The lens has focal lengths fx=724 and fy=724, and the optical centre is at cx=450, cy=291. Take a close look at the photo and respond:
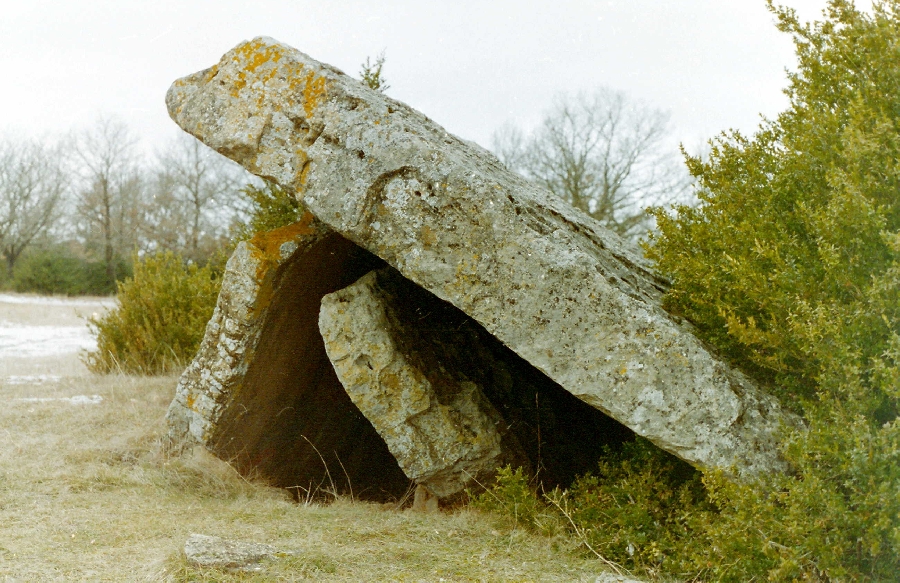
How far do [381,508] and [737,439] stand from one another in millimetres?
2191

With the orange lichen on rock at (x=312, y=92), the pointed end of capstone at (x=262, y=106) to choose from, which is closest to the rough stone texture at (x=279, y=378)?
the pointed end of capstone at (x=262, y=106)

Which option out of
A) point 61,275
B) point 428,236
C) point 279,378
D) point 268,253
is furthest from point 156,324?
point 61,275

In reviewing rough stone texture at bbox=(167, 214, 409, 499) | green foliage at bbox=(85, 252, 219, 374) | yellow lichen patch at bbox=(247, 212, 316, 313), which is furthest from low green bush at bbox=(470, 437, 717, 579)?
green foliage at bbox=(85, 252, 219, 374)

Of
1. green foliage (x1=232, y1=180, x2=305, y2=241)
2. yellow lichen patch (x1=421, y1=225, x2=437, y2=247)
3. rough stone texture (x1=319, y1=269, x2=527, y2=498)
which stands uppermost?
green foliage (x1=232, y1=180, x2=305, y2=241)

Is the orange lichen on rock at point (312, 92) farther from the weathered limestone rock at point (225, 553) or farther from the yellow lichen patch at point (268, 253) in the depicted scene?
the weathered limestone rock at point (225, 553)

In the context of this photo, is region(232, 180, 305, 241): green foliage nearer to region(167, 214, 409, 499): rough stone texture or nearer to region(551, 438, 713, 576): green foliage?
region(167, 214, 409, 499): rough stone texture

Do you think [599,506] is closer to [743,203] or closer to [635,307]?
[635,307]

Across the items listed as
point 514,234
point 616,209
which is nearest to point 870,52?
point 514,234

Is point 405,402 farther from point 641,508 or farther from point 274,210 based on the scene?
point 274,210

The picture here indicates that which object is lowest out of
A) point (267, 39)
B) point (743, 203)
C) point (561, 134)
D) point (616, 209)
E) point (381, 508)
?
point (381, 508)

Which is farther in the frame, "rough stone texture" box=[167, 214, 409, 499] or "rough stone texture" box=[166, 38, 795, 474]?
"rough stone texture" box=[167, 214, 409, 499]

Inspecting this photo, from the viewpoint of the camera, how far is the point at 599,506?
12.8 ft

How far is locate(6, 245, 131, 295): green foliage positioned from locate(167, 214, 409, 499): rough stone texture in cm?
2619

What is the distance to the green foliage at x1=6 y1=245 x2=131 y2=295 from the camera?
91.4 ft
